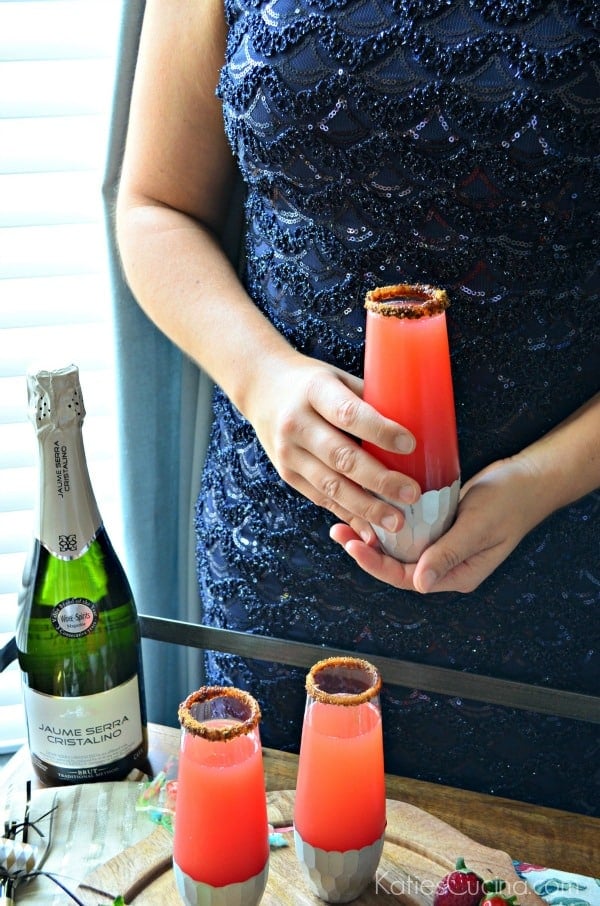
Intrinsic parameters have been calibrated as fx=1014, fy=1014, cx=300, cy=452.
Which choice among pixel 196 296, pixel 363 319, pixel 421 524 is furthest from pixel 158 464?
pixel 421 524

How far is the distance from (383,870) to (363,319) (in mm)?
481

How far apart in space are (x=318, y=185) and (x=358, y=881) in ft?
1.94

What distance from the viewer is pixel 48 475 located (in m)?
0.91

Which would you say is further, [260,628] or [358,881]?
[260,628]

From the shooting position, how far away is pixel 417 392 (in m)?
0.78

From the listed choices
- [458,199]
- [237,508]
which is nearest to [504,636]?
[237,508]

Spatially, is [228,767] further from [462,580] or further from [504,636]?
[504,636]

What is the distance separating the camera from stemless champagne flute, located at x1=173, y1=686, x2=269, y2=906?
2.39ft

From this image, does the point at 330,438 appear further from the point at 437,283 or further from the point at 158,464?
the point at 158,464

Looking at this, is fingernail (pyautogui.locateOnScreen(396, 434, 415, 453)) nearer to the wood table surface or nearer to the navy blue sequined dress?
the navy blue sequined dress

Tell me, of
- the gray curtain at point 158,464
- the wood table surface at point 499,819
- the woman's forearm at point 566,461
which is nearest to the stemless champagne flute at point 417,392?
the woman's forearm at point 566,461

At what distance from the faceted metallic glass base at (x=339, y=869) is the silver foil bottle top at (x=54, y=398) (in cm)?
40

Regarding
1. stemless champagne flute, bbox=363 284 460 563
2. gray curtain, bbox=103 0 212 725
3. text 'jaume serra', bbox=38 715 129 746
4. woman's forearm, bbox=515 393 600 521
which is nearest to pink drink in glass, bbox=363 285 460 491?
stemless champagne flute, bbox=363 284 460 563

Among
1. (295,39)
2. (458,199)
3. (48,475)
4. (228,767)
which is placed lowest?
(228,767)
